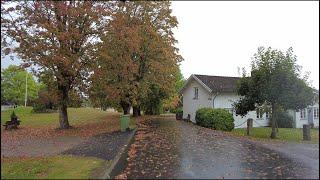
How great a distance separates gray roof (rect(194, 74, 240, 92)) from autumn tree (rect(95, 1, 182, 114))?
12.0 feet

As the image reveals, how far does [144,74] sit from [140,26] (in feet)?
18.2

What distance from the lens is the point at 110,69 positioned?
1160 inches

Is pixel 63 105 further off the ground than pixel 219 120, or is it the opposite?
pixel 63 105

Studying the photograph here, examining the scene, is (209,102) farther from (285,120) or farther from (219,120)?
(285,120)

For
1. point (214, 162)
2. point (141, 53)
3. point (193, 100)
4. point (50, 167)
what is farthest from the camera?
point (193, 100)

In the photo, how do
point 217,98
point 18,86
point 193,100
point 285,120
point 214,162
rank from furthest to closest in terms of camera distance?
point 18,86 → point 193,100 → point 285,120 → point 217,98 → point 214,162

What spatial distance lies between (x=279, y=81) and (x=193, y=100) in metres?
17.5

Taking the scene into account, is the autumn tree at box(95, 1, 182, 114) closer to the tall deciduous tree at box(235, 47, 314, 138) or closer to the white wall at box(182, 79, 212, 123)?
the white wall at box(182, 79, 212, 123)

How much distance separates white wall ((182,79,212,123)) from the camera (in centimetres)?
3829

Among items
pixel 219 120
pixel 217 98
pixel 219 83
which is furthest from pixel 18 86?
pixel 219 120

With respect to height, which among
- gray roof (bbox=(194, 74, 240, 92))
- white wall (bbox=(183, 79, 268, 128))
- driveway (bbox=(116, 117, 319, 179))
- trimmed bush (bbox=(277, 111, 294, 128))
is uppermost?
gray roof (bbox=(194, 74, 240, 92))

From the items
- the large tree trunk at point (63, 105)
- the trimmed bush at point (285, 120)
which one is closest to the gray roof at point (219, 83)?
the trimmed bush at point (285, 120)

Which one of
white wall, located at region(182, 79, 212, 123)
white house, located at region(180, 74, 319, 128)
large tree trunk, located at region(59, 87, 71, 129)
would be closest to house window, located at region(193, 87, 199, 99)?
white house, located at region(180, 74, 319, 128)

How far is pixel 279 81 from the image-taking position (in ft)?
80.7
